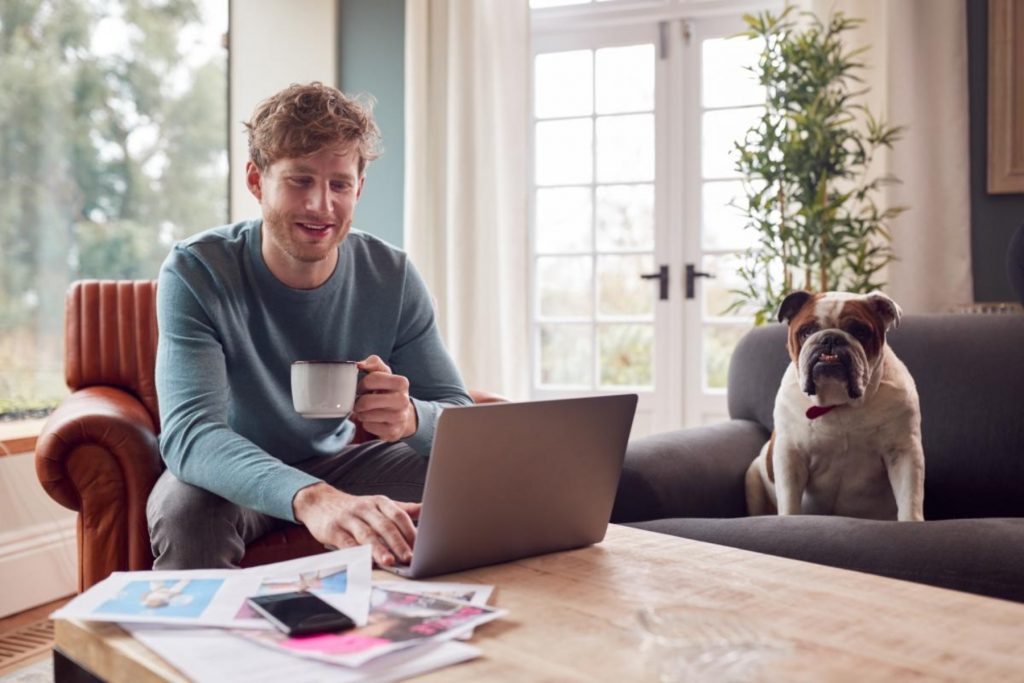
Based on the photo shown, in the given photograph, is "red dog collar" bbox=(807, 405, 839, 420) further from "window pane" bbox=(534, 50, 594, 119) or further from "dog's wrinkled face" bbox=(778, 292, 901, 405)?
"window pane" bbox=(534, 50, 594, 119)

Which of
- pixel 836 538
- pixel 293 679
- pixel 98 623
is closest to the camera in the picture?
pixel 293 679

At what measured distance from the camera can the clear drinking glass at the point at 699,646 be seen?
0.86m

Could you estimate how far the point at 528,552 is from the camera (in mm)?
1338

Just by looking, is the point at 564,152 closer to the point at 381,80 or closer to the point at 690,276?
the point at 690,276

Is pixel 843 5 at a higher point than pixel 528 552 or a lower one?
higher

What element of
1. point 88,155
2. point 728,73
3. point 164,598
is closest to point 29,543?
point 88,155

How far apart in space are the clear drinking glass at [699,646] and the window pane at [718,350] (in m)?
3.23

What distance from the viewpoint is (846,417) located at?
2.03m

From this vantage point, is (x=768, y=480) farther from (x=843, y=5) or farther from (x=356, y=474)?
(x=843, y=5)

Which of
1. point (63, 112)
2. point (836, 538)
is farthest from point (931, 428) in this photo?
point (63, 112)

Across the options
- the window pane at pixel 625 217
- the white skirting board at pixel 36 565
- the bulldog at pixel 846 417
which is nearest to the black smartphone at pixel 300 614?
the bulldog at pixel 846 417

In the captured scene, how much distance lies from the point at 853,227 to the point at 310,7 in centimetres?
267

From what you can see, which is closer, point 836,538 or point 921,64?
point 836,538

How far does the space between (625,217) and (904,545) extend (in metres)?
2.84
